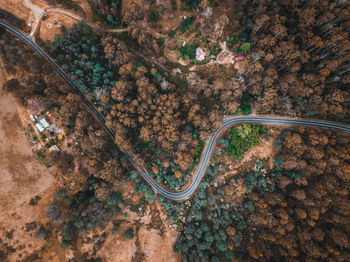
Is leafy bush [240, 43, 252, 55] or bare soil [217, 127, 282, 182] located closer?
leafy bush [240, 43, 252, 55]

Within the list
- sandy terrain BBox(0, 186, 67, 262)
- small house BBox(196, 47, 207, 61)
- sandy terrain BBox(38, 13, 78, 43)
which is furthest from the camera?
sandy terrain BBox(38, 13, 78, 43)

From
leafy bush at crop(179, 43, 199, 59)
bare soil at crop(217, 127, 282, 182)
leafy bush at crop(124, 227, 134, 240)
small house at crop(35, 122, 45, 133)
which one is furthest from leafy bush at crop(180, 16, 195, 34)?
leafy bush at crop(124, 227, 134, 240)

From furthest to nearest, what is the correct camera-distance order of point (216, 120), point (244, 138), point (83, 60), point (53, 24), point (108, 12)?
point (53, 24) < point (108, 12) < point (83, 60) < point (244, 138) < point (216, 120)

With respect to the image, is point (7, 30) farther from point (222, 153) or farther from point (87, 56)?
point (222, 153)

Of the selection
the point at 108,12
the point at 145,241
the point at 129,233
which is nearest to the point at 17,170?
the point at 129,233

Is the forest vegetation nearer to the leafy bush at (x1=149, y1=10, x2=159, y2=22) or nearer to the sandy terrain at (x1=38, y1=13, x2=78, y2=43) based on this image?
the leafy bush at (x1=149, y1=10, x2=159, y2=22)

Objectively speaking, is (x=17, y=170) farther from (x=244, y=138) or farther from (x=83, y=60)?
(x=244, y=138)
